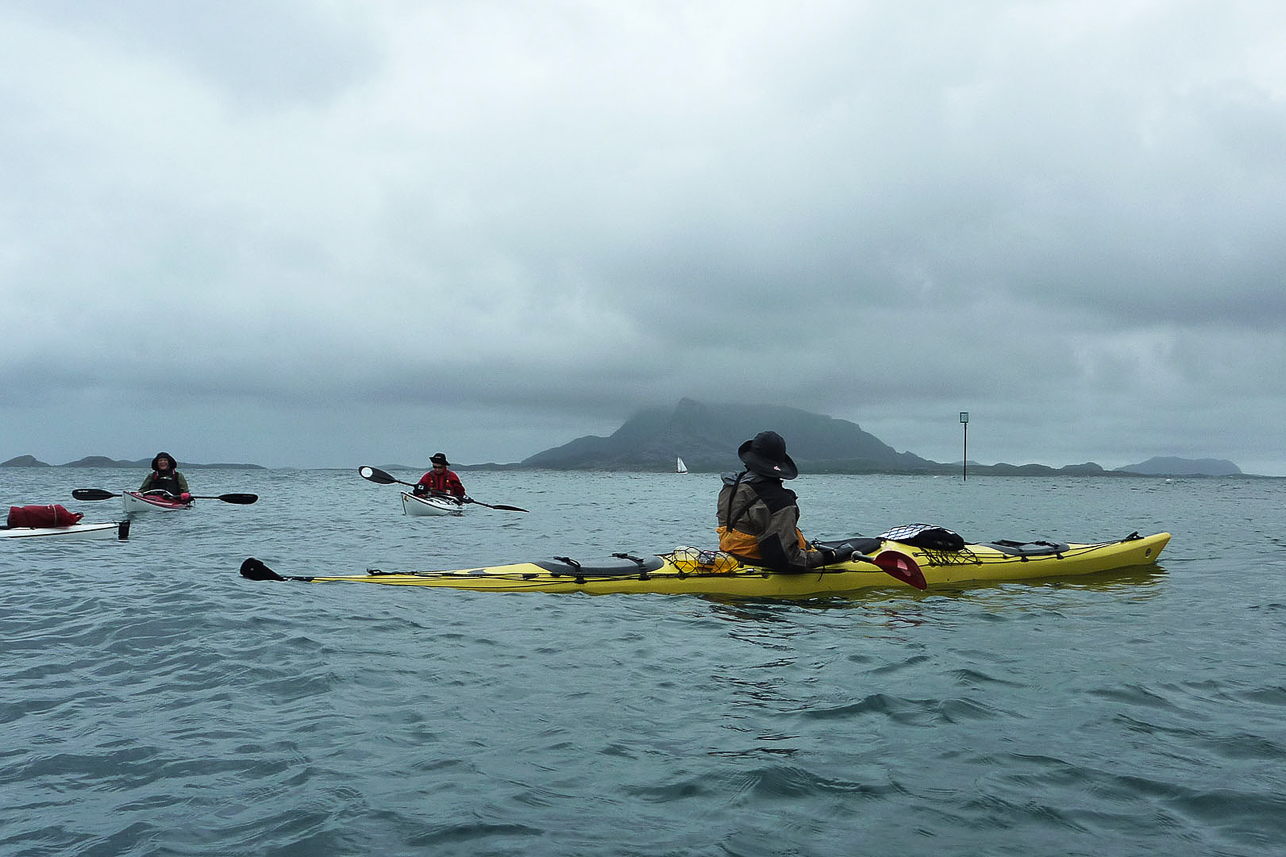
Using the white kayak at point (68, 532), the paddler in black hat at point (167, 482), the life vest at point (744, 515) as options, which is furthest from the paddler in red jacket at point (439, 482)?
the life vest at point (744, 515)

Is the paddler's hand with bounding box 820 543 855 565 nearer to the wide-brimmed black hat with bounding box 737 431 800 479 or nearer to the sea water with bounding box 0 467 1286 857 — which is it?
the sea water with bounding box 0 467 1286 857

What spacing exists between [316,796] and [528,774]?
1091 mm

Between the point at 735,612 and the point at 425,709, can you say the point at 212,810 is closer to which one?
the point at 425,709

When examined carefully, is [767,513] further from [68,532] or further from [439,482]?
[439,482]

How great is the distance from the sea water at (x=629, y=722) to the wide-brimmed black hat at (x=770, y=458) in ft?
5.42

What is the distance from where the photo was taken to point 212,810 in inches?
145

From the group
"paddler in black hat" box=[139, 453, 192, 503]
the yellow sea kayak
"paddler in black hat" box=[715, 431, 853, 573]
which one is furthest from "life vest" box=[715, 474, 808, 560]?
"paddler in black hat" box=[139, 453, 192, 503]

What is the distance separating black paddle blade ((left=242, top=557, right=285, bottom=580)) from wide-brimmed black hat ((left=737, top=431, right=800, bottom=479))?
6.13 metres

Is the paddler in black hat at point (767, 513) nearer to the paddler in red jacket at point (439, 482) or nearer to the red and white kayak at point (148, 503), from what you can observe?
the paddler in red jacket at point (439, 482)

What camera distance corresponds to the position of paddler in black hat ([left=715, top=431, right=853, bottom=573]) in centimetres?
922

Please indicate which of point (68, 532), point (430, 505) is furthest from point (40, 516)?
point (430, 505)

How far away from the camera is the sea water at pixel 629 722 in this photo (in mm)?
3609

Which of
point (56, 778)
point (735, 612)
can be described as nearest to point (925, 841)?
point (56, 778)

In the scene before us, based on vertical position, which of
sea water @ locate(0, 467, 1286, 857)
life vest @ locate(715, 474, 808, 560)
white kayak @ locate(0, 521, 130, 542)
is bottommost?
sea water @ locate(0, 467, 1286, 857)
